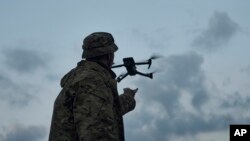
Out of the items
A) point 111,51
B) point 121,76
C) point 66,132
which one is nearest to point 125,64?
point 121,76

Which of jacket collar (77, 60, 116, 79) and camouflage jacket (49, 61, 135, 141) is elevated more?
jacket collar (77, 60, 116, 79)

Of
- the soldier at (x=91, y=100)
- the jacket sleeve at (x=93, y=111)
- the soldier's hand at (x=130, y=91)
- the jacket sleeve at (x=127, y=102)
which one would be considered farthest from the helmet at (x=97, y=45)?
the soldier's hand at (x=130, y=91)

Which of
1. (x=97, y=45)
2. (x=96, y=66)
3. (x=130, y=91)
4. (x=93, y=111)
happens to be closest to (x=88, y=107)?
(x=93, y=111)

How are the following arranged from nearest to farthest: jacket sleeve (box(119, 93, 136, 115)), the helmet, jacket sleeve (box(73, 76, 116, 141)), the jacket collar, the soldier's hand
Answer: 1. jacket sleeve (box(73, 76, 116, 141))
2. the jacket collar
3. the helmet
4. jacket sleeve (box(119, 93, 136, 115))
5. the soldier's hand

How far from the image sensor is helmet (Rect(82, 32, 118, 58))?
27.4 feet

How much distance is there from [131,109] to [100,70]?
1653 mm

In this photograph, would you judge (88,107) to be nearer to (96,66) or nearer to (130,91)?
(96,66)

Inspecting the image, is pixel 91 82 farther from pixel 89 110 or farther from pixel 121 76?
pixel 121 76

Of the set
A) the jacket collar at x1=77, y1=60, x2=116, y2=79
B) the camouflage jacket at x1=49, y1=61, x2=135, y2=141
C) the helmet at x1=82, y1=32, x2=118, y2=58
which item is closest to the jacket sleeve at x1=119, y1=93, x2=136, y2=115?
the camouflage jacket at x1=49, y1=61, x2=135, y2=141

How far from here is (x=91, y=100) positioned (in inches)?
299

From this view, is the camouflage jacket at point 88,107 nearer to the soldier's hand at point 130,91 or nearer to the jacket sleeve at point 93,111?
the jacket sleeve at point 93,111

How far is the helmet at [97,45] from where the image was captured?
8.34 m

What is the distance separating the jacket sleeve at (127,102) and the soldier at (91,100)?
2.91ft

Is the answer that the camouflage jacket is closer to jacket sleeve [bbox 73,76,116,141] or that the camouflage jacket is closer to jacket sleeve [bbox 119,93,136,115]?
jacket sleeve [bbox 73,76,116,141]
